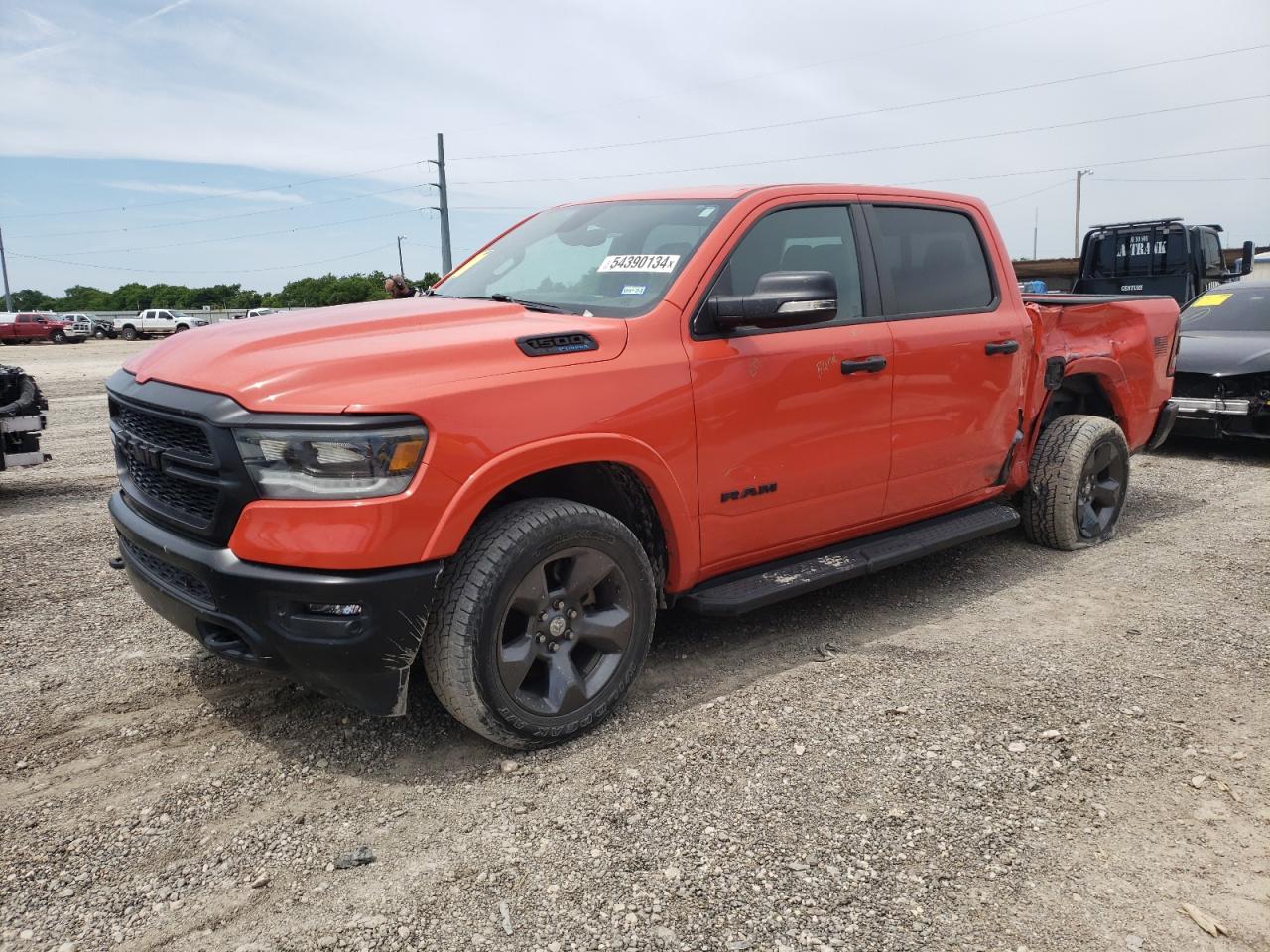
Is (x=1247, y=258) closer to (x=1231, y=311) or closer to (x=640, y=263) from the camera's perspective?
(x=1231, y=311)

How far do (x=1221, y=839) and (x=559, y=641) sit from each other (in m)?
1.99

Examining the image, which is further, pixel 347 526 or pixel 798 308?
pixel 798 308

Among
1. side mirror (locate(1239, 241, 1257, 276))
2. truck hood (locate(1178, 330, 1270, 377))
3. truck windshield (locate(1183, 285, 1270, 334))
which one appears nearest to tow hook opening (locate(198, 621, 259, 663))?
truck hood (locate(1178, 330, 1270, 377))

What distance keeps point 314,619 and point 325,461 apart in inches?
17.7

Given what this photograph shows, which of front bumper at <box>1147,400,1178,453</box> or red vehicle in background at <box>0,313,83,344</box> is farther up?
red vehicle in background at <box>0,313,83,344</box>

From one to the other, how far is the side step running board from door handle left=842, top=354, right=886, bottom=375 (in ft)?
2.54

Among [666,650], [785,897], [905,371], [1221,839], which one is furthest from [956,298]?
[785,897]

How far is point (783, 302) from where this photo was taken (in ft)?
10.9

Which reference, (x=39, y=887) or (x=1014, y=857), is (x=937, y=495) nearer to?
A: (x=1014, y=857)

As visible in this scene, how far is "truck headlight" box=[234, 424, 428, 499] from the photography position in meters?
2.65

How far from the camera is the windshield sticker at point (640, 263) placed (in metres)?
3.55

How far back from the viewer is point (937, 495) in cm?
454

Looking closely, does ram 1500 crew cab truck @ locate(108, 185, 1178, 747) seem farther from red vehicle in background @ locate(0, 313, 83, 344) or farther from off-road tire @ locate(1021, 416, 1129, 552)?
red vehicle in background @ locate(0, 313, 83, 344)

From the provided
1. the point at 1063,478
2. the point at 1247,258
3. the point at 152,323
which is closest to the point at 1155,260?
the point at 1247,258
